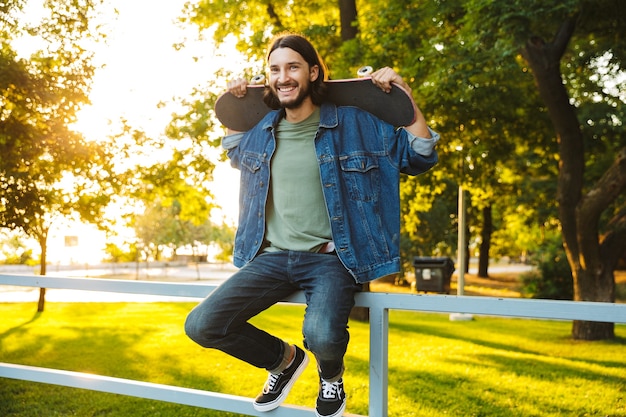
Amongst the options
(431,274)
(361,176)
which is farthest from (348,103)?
(431,274)

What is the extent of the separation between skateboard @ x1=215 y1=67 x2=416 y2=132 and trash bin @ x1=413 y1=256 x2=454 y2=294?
14987mm

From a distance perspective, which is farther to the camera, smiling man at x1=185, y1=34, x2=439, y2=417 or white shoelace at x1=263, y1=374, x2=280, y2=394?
white shoelace at x1=263, y1=374, x2=280, y2=394

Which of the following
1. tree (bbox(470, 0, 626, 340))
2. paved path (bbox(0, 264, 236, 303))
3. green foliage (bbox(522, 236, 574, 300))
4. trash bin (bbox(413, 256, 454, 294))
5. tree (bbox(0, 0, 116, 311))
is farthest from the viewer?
paved path (bbox(0, 264, 236, 303))

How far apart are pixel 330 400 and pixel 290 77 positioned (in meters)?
1.32

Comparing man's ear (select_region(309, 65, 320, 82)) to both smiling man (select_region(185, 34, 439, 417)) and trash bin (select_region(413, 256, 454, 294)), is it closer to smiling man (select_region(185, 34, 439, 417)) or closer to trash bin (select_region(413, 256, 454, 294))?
smiling man (select_region(185, 34, 439, 417))

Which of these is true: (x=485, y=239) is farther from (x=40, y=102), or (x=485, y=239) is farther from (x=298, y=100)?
(x=298, y=100)

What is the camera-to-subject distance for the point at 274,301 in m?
2.64

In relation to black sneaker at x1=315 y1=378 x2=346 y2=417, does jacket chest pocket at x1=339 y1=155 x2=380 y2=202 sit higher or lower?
higher

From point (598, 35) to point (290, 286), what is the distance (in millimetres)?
8432

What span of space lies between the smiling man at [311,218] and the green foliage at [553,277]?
14978mm

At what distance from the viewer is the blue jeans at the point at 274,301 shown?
237 centimetres

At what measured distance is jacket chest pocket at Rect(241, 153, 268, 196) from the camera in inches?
106

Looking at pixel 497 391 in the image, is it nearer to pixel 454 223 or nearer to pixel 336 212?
pixel 336 212

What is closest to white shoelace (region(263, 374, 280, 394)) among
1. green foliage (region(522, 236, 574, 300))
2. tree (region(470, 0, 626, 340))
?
A: tree (region(470, 0, 626, 340))
